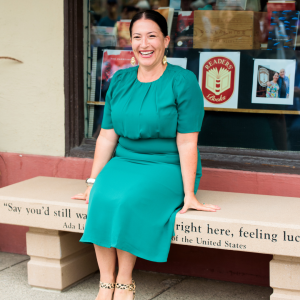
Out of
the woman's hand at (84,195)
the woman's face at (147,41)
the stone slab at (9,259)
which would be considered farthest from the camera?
the stone slab at (9,259)

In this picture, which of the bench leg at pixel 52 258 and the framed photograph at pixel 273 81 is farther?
the framed photograph at pixel 273 81

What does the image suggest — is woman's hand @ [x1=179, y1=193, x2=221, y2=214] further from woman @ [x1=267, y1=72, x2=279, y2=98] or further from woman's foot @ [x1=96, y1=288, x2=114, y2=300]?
woman @ [x1=267, y1=72, x2=279, y2=98]

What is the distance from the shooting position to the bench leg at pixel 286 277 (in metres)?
2.48

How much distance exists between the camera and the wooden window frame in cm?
318

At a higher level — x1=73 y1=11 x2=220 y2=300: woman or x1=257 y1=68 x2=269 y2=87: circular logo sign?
x1=257 y1=68 x2=269 y2=87: circular logo sign

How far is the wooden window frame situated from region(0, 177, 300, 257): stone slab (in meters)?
0.28

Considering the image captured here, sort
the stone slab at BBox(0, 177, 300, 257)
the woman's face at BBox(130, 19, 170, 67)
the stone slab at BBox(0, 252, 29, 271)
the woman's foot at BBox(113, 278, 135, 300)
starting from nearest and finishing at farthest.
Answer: the stone slab at BBox(0, 177, 300, 257) → the woman's foot at BBox(113, 278, 135, 300) → the woman's face at BBox(130, 19, 170, 67) → the stone slab at BBox(0, 252, 29, 271)

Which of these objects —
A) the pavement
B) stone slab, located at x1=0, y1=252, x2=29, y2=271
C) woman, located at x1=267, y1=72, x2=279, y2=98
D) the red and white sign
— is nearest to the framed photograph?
woman, located at x1=267, y1=72, x2=279, y2=98

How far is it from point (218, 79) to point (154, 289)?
5.18ft

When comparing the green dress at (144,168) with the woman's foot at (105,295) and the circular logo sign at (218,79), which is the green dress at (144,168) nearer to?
the woman's foot at (105,295)

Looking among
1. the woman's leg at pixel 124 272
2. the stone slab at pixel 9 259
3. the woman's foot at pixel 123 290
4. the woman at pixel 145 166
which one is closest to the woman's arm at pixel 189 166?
the woman at pixel 145 166

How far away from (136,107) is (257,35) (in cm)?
120

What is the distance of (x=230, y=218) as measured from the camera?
2.46m

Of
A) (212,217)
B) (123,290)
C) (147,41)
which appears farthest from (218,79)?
(123,290)
